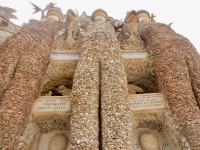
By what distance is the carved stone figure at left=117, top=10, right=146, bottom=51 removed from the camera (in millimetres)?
9281

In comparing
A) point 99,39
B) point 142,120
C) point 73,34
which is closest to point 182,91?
point 142,120

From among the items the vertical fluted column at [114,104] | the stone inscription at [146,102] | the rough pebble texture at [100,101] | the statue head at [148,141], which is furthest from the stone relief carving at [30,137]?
the statue head at [148,141]

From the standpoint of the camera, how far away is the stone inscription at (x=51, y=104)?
6.18 m

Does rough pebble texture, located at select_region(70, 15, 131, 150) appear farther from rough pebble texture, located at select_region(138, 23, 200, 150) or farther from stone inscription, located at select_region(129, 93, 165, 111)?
rough pebble texture, located at select_region(138, 23, 200, 150)

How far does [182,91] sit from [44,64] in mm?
4919

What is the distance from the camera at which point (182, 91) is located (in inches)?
245

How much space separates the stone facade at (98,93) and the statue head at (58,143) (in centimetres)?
3

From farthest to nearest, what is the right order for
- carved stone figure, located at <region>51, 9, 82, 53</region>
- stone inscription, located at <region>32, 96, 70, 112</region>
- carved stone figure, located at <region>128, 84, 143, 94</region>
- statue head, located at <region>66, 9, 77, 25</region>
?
statue head, located at <region>66, 9, 77, 25</region> < carved stone figure, located at <region>51, 9, 82, 53</region> < carved stone figure, located at <region>128, 84, 143, 94</region> < stone inscription, located at <region>32, 96, 70, 112</region>

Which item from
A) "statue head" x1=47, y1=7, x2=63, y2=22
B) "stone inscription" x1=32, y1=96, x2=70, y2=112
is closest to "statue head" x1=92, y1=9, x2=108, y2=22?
"statue head" x1=47, y1=7, x2=63, y2=22

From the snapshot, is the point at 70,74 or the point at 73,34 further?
the point at 73,34

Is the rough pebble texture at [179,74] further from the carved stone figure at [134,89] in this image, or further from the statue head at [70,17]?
the statue head at [70,17]

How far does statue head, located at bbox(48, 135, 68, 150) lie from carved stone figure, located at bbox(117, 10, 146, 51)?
4966 millimetres

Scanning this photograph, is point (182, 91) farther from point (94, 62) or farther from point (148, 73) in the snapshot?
point (94, 62)

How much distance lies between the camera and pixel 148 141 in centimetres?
612
